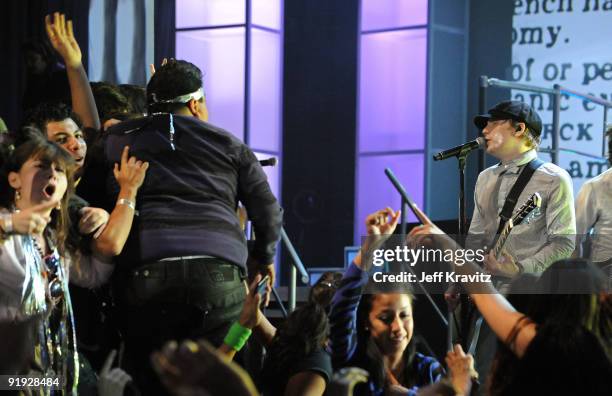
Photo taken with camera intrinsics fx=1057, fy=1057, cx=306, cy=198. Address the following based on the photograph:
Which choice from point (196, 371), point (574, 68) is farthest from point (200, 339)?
point (574, 68)

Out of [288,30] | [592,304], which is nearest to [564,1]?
[288,30]

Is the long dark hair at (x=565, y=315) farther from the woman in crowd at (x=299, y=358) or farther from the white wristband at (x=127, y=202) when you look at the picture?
the white wristband at (x=127, y=202)

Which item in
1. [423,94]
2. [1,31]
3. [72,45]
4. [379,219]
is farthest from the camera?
[423,94]

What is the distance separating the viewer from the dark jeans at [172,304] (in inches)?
124

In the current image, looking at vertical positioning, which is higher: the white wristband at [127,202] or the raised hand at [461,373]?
the white wristband at [127,202]

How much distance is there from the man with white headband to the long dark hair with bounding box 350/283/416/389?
15.2 inches

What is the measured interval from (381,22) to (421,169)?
4.26 ft

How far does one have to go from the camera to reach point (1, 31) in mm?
6582

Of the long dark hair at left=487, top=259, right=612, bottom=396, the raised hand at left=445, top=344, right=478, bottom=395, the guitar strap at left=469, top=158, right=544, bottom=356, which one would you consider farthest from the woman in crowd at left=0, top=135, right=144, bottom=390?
the guitar strap at left=469, top=158, right=544, bottom=356

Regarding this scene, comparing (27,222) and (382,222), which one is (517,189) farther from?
(27,222)

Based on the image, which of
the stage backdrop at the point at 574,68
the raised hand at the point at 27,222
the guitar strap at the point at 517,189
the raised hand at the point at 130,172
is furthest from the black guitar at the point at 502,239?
the stage backdrop at the point at 574,68

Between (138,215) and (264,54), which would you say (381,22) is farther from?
(138,215)

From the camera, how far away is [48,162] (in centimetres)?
291

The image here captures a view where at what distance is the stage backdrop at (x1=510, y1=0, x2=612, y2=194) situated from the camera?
25.9ft
